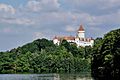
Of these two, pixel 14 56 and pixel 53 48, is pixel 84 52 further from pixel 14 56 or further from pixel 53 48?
pixel 14 56

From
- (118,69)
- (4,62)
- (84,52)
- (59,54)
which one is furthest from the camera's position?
(84,52)

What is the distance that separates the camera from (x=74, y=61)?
519 ft

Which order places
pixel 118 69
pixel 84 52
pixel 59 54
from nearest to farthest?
pixel 118 69
pixel 59 54
pixel 84 52

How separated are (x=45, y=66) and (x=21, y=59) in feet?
30.9

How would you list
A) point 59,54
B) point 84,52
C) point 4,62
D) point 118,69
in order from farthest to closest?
point 84,52, point 59,54, point 4,62, point 118,69

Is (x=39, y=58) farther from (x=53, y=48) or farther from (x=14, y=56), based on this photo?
(x=53, y=48)

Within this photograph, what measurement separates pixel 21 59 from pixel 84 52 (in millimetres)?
42478

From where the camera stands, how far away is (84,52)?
193250mm

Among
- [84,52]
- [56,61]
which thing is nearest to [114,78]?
[56,61]

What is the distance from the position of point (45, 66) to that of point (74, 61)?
10742 millimetres

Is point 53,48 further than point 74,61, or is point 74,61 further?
point 53,48

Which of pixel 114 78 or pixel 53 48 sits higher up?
pixel 53 48

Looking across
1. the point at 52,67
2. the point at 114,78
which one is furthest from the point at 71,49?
the point at 114,78

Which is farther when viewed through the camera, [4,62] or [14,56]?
[14,56]
